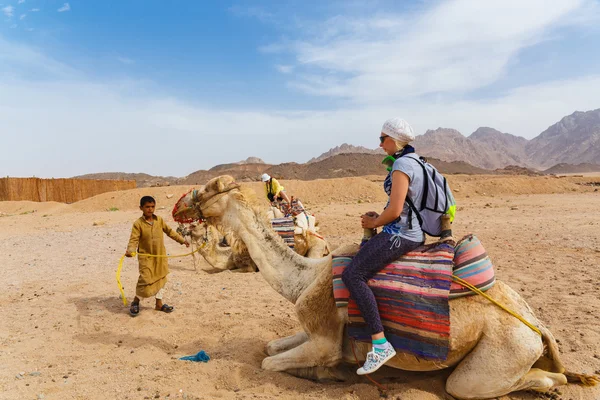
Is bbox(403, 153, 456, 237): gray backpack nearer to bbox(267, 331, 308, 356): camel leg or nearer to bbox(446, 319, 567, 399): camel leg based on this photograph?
bbox(446, 319, 567, 399): camel leg

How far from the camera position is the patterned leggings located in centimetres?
331

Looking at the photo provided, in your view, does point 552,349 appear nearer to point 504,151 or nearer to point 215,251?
point 215,251

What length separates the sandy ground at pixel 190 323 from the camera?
3.68 metres

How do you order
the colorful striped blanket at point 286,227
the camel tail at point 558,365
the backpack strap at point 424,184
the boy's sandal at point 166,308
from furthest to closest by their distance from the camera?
the colorful striped blanket at point 286,227 → the boy's sandal at point 166,308 → the camel tail at point 558,365 → the backpack strap at point 424,184

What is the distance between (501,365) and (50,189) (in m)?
35.7

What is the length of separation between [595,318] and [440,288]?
3.13m

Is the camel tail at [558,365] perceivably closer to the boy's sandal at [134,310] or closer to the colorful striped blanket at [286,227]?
the boy's sandal at [134,310]

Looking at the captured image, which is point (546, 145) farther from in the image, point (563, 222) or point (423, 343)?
point (423, 343)

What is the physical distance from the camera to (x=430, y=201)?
3.25m

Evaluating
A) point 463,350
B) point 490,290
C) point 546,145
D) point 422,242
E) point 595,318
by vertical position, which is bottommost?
point 595,318

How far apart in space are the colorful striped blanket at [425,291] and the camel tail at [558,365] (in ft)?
2.03

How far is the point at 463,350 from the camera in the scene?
3355 millimetres

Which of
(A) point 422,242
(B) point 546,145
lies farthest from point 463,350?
(B) point 546,145

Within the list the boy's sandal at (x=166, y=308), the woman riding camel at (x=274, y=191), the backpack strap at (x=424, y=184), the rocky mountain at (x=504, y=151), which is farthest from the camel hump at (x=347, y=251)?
the rocky mountain at (x=504, y=151)
